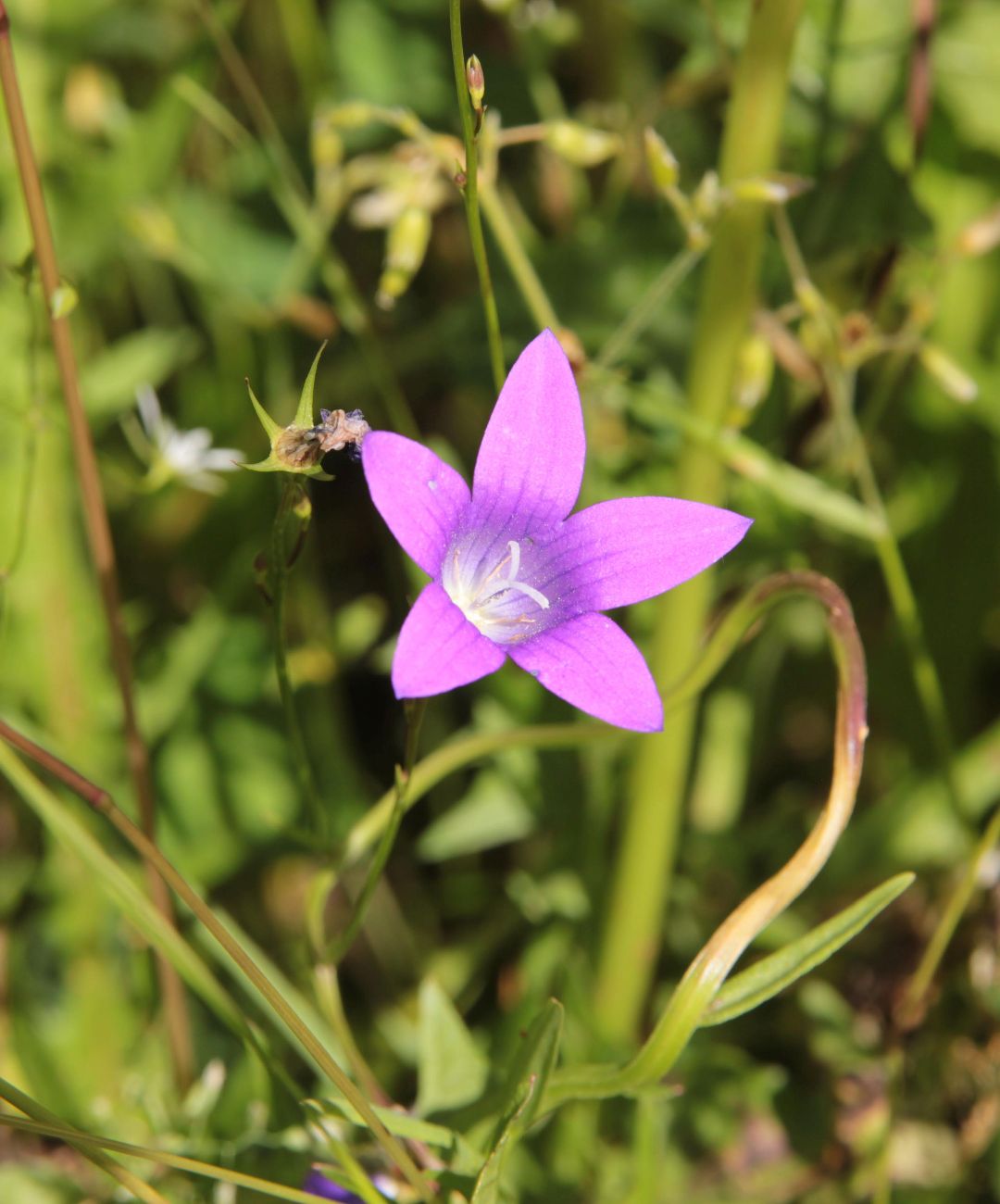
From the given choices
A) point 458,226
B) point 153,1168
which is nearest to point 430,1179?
point 153,1168

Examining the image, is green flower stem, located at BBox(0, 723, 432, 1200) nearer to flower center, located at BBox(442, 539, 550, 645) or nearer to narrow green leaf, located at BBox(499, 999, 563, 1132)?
narrow green leaf, located at BBox(499, 999, 563, 1132)

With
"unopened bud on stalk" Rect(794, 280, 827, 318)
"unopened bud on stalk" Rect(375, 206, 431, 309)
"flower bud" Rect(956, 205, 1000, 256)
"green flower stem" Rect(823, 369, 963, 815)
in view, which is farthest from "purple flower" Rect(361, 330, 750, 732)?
"flower bud" Rect(956, 205, 1000, 256)

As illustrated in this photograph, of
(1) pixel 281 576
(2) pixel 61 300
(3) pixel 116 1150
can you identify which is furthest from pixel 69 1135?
(2) pixel 61 300

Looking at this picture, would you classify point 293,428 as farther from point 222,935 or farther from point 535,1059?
point 535,1059

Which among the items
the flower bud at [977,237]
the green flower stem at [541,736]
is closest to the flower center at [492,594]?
the green flower stem at [541,736]

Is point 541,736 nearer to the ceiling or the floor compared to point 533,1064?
nearer to the ceiling

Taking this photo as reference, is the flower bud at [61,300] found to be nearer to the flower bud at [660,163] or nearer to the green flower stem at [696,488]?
the flower bud at [660,163]

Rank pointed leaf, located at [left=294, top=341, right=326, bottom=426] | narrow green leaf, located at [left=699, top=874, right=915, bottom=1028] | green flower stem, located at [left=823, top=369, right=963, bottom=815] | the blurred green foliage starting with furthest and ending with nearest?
the blurred green foliage → green flower stem, located at [left=823, top=369, right=963, bottom=815] → narrow green leaf, located at [left=699, top=874, right=915, bottom=1028] → pointed leaf, located at [left=294, top=341, right=326, bottom=426]
